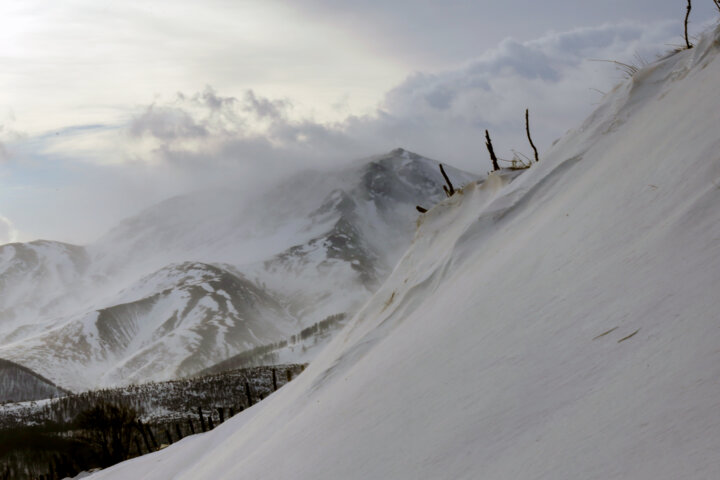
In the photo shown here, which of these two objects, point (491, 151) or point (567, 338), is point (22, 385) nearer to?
point (491, 151)

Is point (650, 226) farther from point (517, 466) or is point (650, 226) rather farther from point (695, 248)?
point (517, 466)

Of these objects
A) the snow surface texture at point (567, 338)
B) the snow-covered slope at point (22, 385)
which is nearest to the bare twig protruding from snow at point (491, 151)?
the snow surface texture at point (567, 338)

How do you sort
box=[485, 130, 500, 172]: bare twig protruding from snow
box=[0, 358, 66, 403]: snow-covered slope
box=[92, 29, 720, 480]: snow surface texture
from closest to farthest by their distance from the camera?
box=[92, 29, 720, 480]: snow surface texture < box=[485, 130, 500, 172]: bare twig protruding from snow < box=[0, 358, 66, 403]: snow-covered slope

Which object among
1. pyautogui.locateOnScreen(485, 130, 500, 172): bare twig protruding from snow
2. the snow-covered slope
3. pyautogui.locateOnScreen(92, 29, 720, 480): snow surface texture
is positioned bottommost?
pyautogui.locateOnScreen(92, 29, 720, 480): snow surface texture

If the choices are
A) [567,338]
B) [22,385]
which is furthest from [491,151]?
[22,385]

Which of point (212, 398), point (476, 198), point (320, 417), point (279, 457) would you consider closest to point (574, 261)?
point (320, 417)

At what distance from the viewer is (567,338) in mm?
3840

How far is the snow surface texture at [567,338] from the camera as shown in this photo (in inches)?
112

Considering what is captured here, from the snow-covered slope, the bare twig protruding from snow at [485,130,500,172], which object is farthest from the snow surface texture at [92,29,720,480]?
the snow-covered slope

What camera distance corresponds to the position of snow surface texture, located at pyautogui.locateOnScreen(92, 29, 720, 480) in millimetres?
2844

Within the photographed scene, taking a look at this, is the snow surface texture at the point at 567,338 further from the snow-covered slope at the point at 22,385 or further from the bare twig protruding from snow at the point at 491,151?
the snow-covered slope at the point at 22,385

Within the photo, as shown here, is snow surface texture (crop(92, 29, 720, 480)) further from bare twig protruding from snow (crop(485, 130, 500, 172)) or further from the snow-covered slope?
the snow-covered slope

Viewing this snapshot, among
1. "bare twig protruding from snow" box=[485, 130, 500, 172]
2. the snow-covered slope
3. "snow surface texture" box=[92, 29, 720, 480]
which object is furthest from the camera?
the snow-covered slope

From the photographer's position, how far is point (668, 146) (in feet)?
17.4
